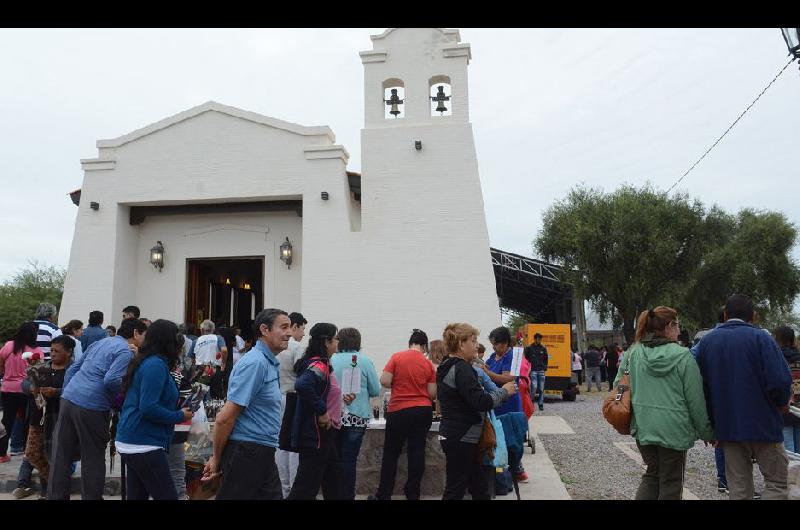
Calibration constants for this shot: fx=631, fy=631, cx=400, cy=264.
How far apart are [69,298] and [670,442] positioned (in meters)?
12.0

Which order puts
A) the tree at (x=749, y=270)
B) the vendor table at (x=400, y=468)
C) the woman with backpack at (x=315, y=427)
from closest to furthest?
1. the woman with backpack at (x=315, y=427)
2. the vendor table at (x=400, y=468)
3. the tree at (x=749, y=270)

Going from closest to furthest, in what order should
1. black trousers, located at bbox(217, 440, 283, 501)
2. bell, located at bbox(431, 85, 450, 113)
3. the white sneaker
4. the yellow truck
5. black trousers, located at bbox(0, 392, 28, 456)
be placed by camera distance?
black trousers, located at bbox(217, 440, 283, 501), the white sneaker, black trousers, located at bbox(0, 392, 28, 456), bell, located at bbox(431, 85, 450, 113), the yellow truck

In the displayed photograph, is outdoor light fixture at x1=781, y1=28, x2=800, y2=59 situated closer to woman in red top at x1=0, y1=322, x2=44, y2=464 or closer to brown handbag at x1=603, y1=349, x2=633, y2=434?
brown handbag at x1=603, y1=349, x2=633, y2=434

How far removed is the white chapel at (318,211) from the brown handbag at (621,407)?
6.92m

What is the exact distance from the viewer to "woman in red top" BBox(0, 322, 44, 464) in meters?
7.36

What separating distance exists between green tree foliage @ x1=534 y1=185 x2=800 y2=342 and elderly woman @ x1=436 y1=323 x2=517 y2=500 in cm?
2266

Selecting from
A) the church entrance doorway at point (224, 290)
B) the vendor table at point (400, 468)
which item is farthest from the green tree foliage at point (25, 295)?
the vendor table at point (400, 468)

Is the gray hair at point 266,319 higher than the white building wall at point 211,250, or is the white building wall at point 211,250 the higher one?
the white building wall at point 211,250

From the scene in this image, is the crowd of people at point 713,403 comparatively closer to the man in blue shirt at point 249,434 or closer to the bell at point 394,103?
the man in blue shirt at point 249,434

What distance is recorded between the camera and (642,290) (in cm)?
2608


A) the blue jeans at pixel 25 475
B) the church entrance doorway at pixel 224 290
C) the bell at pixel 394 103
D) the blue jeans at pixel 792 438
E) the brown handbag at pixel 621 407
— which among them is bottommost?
the blue jeans at pixel 25 475

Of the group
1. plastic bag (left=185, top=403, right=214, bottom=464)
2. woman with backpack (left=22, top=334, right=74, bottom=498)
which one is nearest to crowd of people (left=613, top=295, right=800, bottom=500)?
plastic bag (left=185, top=403, right=214, bottom=464)

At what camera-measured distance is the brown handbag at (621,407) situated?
180 inches

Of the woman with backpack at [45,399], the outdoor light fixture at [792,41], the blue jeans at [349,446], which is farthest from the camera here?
the woman with backpack at [45,399]
